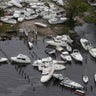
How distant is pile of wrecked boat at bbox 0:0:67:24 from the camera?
7956cm

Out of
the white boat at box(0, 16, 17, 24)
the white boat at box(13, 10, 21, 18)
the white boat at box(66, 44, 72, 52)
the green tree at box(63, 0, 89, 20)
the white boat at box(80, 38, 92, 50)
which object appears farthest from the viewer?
the green tree at box(63, 0, 89, 20)

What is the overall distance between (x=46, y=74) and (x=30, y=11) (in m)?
21.9

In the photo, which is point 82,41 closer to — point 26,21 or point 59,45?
point 59,45

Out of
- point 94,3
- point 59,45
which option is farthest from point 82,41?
point 94,3

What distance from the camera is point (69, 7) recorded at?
3221 inches

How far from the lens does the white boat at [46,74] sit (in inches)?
2444

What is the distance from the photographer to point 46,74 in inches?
2491

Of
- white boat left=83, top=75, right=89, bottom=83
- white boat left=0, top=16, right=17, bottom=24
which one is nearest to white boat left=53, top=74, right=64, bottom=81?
white boat left=83, top=75, right=89, bottom=83

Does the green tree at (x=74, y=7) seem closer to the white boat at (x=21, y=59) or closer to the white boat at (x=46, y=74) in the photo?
the white boat at (x=21, y=59)

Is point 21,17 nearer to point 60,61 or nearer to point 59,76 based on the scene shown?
point 60,61

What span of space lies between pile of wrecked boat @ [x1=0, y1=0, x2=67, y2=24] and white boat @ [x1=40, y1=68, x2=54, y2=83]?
54.9 ft

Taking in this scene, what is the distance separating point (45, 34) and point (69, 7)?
879 centimetres

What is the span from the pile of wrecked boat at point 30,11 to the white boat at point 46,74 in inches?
659

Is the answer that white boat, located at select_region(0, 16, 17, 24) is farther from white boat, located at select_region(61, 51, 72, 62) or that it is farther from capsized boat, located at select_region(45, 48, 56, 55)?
white boat, located at select_region(61, 51, 72, 62)
